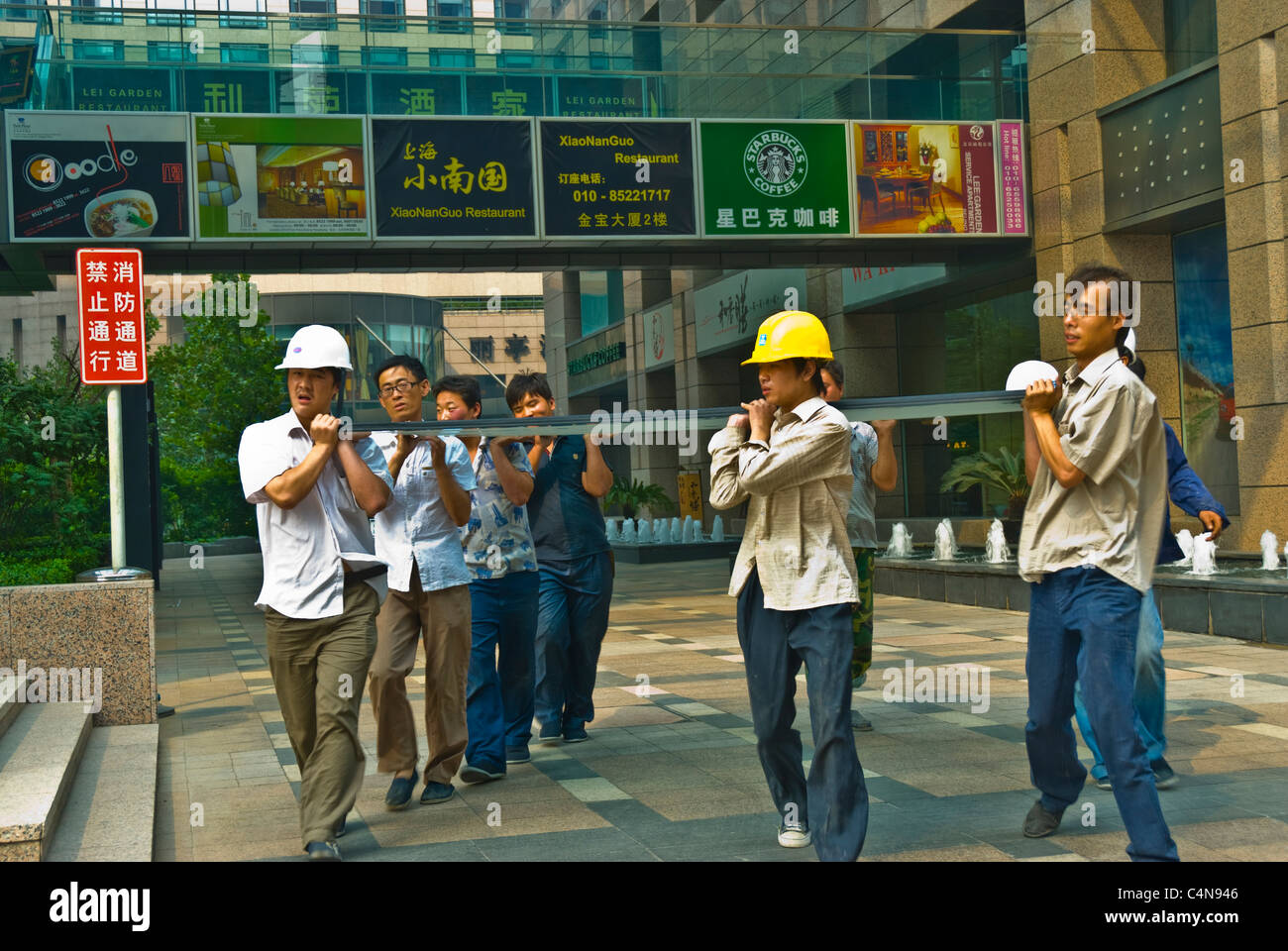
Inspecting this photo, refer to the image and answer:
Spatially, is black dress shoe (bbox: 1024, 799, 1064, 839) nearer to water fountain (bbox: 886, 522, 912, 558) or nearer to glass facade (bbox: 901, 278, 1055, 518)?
water fountain (bbox: 886, 522, 912, 558)

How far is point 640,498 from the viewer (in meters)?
29.7

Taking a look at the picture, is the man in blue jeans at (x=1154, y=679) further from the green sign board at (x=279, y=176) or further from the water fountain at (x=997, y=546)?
the green sign board at (x=279, y=176)

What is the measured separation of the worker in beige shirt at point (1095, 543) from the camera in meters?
4.35

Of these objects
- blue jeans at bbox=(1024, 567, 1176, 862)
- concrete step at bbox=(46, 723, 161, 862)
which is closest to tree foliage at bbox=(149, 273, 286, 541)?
concrete step at bbox=(46, 723, 161, 862)

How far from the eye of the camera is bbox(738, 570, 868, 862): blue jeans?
14.6 ft

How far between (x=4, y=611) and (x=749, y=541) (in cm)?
548

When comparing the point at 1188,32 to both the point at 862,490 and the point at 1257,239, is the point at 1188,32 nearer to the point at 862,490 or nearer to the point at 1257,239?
the point at 1257,239

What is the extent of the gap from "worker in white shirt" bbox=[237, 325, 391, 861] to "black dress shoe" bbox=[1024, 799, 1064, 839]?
2.54 m

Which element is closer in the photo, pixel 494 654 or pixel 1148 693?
pixel 1148 693

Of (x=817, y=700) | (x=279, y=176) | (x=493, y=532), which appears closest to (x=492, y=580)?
(x=493, y=532)

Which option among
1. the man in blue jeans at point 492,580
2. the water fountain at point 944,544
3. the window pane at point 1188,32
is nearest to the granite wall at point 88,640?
the man in blue jeans at point 492,580

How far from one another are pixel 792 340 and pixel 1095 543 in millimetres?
1233
